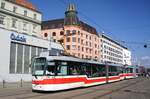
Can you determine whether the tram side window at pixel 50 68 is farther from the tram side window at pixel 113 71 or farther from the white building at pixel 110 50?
the white building at pixel 110 50

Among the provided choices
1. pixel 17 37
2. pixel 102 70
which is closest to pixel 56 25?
pixel 17 37

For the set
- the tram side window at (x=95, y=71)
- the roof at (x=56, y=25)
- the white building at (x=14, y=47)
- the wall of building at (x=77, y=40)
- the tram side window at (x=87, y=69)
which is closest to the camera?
the tram side window at (x=87, y=69)

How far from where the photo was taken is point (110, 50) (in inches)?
4173

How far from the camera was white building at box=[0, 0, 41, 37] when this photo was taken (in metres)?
47.8

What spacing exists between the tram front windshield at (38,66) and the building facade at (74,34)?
162 ft

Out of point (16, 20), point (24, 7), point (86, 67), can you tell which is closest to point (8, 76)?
point (86, 67)

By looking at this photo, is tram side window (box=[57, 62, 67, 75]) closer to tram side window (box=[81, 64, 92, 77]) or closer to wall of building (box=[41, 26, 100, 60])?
tram side window (box=[81, 64, 92, 77])

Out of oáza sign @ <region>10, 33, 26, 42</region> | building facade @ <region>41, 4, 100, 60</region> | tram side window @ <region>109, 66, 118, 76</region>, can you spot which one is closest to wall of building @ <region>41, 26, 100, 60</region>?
building facade @ <region>41, 4, 100, 60</region>

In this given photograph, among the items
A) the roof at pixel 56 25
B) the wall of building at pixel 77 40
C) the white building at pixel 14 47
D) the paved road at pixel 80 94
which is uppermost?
the roof at pixel 56 25

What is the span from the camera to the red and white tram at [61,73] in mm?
17109

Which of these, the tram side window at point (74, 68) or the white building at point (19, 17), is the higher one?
the white building at point (19, 17)

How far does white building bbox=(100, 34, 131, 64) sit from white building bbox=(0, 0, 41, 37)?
36.2 metres

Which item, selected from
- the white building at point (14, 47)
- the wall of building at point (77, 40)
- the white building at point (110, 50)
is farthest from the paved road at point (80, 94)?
the white building at point (110, 50)

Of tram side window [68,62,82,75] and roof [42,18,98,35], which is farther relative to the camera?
roof [42,18,98,35]
